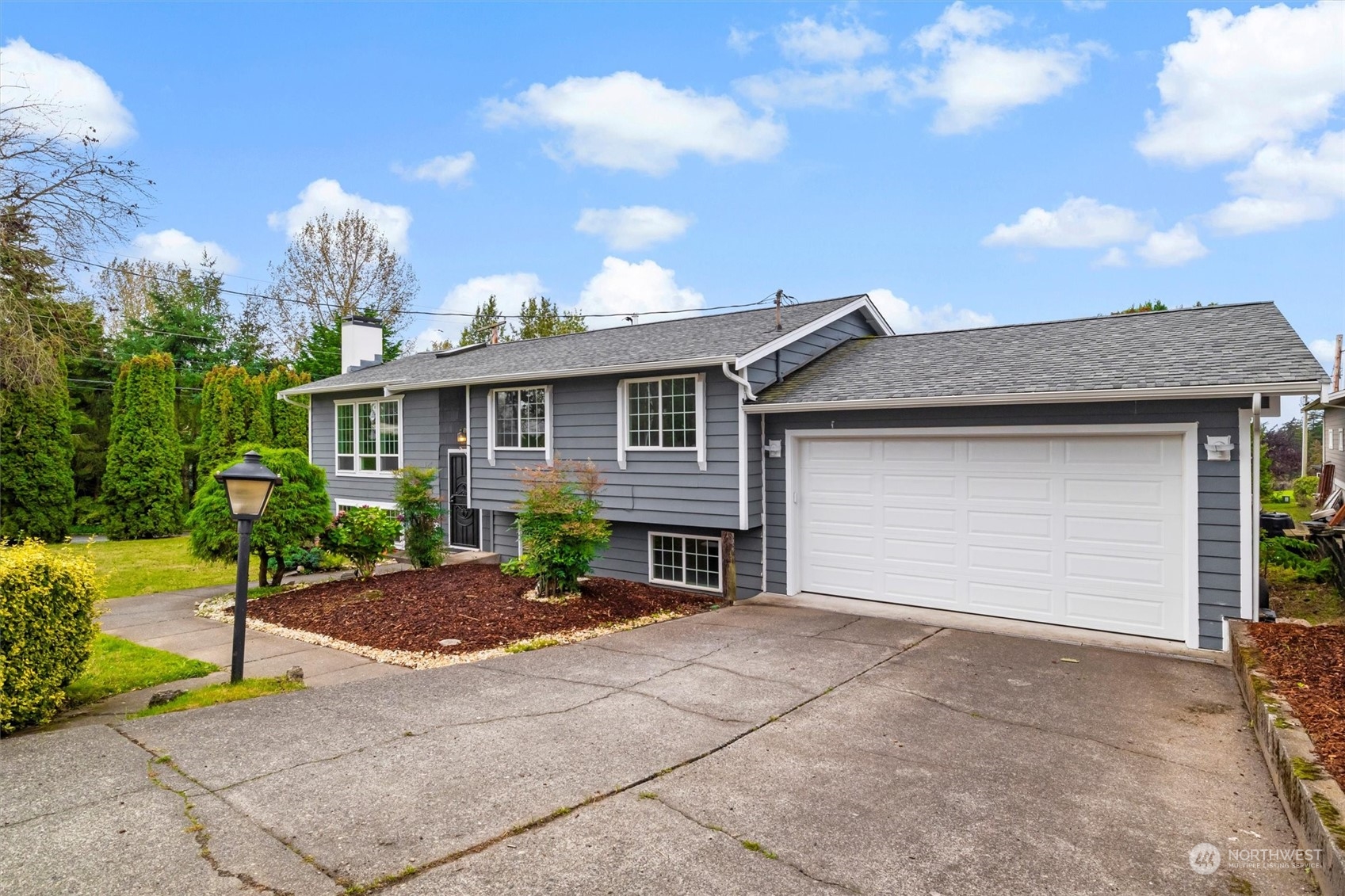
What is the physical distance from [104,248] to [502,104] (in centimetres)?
932

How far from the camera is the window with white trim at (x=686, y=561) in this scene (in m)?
10.0

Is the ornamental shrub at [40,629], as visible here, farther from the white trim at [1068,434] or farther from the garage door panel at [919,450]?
the garage door panel at [919,450]

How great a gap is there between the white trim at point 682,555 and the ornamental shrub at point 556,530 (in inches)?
65.4

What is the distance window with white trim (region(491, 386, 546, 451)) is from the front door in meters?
1.51

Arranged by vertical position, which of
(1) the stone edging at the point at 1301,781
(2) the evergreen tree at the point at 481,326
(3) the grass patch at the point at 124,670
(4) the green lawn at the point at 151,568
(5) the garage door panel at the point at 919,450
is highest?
(2) the evergreen tree at the point at 481,326

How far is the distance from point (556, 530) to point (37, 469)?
1500cm

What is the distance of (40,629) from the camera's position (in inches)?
185

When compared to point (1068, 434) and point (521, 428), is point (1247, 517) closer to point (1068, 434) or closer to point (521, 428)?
point (1068, 434)

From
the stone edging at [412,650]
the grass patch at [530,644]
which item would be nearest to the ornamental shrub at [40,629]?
the stone edging at [412,650]

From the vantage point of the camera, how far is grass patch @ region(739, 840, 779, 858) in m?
3.07

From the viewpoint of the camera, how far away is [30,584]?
15.2 feet

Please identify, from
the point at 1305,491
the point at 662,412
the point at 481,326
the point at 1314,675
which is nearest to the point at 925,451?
the point at 662,412

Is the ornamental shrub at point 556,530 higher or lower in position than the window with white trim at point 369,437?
lower

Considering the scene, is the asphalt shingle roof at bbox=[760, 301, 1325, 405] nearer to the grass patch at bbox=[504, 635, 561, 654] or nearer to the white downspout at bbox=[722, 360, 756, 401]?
the white downspout at bbox=[722, 360, 756, 401]
